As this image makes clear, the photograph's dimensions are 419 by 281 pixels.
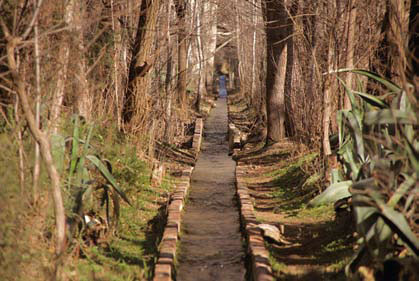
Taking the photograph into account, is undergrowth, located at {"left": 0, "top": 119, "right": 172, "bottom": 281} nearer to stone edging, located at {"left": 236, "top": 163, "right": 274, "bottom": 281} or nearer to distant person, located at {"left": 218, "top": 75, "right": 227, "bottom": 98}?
stone edging, located at {"left": 236, "top": 163, "right": 274, "bottom": 281}

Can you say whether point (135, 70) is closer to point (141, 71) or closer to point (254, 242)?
point (141, 71)

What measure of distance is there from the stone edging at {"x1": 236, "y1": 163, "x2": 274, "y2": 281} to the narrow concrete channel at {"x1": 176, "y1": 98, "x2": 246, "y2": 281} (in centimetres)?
18

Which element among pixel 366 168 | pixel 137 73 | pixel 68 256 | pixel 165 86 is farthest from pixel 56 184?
pixel 165 86

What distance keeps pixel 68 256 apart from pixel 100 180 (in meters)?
2.40

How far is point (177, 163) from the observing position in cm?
1387

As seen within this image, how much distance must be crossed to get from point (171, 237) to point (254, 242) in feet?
3.08

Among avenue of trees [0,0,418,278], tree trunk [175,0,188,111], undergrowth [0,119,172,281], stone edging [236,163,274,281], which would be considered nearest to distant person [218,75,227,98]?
tree trunk [175,0,188,111]

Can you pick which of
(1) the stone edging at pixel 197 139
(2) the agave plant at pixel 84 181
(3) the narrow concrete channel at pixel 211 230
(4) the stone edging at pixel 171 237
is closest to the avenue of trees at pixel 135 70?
(2) the agave plant at pixel 84 181

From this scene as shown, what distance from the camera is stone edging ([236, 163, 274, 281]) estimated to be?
6461mm

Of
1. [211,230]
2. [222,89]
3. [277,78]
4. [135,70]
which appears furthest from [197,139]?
[222,89]

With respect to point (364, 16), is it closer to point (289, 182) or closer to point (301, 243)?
point (289, 182)

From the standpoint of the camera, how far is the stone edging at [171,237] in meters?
6.49

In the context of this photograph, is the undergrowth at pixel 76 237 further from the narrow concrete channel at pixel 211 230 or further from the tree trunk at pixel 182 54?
the tree trunk at pixel 182 54

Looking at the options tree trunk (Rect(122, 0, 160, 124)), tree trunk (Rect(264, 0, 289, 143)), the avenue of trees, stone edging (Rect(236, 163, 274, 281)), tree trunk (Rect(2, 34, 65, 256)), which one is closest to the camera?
tree trunk (Rect(2, 34, 65, 256))
